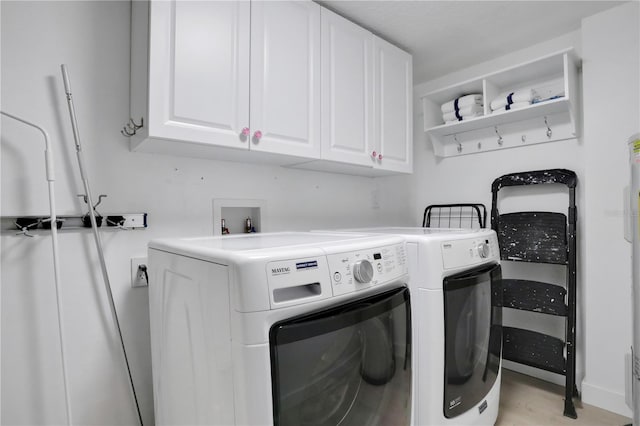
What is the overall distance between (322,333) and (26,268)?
3.76 feet

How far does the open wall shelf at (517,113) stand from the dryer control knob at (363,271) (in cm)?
163

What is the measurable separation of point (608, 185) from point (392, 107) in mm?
1272

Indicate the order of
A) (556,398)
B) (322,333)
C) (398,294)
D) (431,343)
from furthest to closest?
(556,398)
(431,343)
(398,294)
(322,333)

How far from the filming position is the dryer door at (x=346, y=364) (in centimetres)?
85

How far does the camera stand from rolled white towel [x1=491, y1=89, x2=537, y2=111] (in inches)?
80.7

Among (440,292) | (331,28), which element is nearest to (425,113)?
(331,28)

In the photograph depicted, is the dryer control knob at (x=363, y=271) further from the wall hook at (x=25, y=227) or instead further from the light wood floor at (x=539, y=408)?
the light wood floor at (x=539, y=408)

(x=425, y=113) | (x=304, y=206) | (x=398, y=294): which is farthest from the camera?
(x=425, y=113)

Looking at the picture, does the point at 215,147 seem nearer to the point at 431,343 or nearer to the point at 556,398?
the point at 431,343

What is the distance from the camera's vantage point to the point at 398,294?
115cm

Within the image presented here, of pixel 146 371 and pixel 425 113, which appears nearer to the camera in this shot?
pixel 146 371

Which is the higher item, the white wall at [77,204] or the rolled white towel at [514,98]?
the rolled white towel at [514,98]

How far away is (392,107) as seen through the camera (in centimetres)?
212

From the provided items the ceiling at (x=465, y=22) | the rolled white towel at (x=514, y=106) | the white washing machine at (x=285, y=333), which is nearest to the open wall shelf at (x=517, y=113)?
the rolled white towel at (x=514, y=106)
